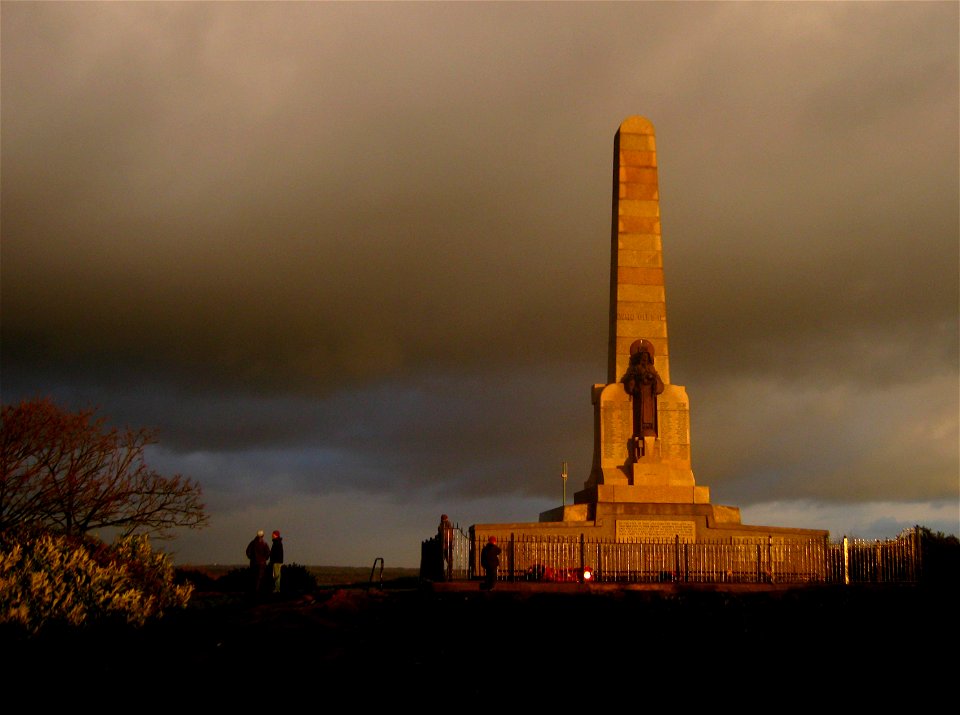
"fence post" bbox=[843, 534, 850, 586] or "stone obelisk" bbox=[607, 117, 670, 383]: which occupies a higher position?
"stone obelisk" bbox=[607, 117, 670, 383]

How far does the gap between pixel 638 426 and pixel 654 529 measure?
349cm

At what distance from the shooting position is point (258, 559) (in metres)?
26.7

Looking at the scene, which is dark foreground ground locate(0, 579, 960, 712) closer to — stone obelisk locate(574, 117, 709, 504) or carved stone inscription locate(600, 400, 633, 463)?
stone obelisk locate(574, 117, 709, 504)

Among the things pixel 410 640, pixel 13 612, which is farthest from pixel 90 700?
pixel 410 640

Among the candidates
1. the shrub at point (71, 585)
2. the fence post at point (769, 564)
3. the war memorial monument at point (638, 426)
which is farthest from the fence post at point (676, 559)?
the shrub at point (71, 585)

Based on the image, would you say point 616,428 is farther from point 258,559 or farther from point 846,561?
point 258,559

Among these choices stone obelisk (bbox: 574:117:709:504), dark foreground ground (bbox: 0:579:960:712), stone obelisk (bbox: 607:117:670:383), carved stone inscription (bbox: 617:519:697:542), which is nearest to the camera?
dark foreground ground (bbox: 0:579:960:712)

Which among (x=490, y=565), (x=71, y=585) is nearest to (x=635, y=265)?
(x=490, y=565)

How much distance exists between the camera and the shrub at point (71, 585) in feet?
59.8

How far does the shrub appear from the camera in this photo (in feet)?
59.8

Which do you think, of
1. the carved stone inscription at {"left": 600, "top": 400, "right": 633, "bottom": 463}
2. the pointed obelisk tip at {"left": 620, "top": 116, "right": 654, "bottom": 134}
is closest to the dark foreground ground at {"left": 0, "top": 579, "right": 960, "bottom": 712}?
the carved stone inscription at {"left": 600, "top": 400, "right": 633, "bottom": 463}

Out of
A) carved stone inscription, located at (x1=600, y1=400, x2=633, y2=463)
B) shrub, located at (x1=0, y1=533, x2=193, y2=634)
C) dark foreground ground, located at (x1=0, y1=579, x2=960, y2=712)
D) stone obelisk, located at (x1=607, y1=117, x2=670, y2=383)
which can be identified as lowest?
dark foreground ground, located at (x1=0, y1=579, x2=960, y2=712)

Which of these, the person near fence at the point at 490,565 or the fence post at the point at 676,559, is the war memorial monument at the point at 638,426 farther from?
the person near fence at the point at 490,565

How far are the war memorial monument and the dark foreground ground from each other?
23.0ft
